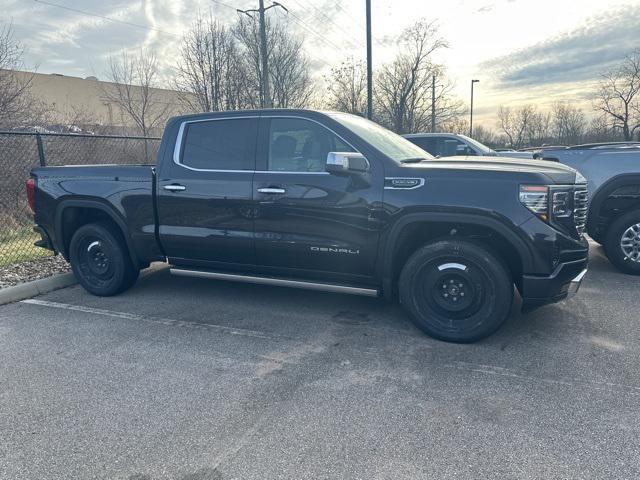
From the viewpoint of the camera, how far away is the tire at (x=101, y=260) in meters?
5.20

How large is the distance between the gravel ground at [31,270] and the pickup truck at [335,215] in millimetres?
910

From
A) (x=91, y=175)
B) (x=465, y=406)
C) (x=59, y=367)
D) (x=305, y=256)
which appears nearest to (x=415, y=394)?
(x=465, y=406)

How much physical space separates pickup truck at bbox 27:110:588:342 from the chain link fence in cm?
221

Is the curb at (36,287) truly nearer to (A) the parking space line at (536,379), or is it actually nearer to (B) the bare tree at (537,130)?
(A) the parking space line at (536,379)

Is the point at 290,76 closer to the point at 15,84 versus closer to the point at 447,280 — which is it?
the point at 15,84

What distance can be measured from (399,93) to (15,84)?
2389 cm

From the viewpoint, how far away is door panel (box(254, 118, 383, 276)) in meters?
4.02

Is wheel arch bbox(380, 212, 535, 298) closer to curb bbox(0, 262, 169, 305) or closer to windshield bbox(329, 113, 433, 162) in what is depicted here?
windshield bbox(329, 113, 433, 162)

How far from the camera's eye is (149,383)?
333 cm

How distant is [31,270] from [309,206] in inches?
169

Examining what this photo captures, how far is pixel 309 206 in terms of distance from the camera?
13.6ft

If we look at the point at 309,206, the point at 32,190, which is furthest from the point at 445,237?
the point at 32,190

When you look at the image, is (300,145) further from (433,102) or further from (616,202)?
(433,102)

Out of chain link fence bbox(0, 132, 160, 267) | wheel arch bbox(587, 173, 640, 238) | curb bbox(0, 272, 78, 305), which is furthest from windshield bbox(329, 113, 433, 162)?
chain link fence bbox(0, 132, 160, 267)
